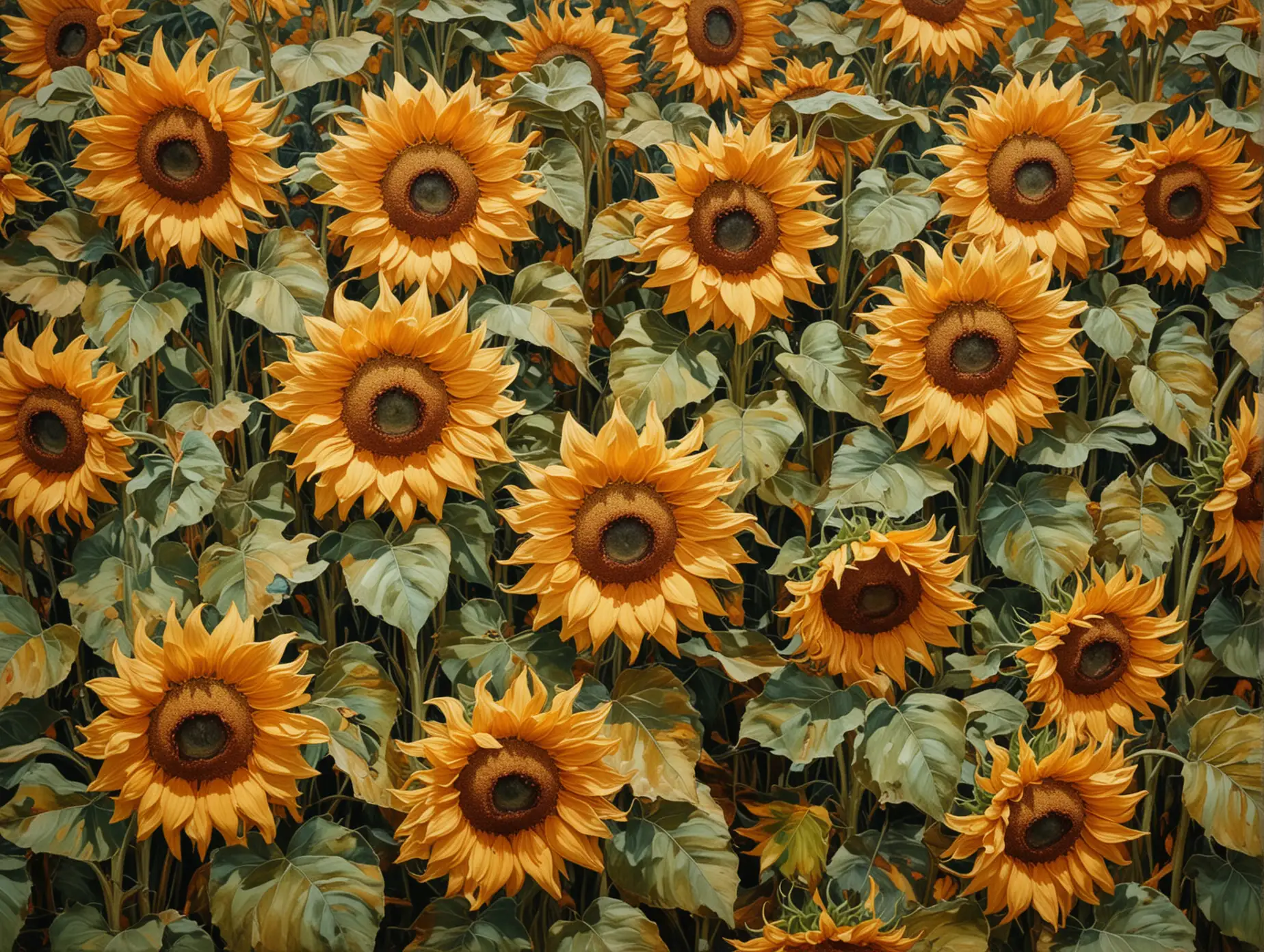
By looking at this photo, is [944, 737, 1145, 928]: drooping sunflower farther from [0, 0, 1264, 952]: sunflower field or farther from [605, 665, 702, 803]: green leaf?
[605, 665, 702, 803]: green leaf

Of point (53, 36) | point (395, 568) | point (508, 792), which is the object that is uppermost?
point (53, 36)

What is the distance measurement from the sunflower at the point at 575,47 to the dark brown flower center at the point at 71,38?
1.69ft

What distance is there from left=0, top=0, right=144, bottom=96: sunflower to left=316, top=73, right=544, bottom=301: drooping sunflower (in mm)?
379

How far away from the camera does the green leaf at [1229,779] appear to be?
1558 mm

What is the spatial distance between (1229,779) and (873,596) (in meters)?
0.54

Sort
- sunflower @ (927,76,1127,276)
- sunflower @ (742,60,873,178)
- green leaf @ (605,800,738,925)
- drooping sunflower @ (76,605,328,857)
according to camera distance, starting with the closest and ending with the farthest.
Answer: drooping sunflower @ (76,605,328,857) < green leaf @ (605,800,738,925) < sunflower @ (927,76,1127,276) < sunflower @ (742,60,873,178)

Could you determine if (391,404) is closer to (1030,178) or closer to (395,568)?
(395,568)

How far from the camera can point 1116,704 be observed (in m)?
1.53

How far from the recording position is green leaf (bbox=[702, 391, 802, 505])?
1.52 metres

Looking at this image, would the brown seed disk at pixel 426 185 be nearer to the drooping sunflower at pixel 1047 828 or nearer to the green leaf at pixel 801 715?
the green leaf at pixel 801 715

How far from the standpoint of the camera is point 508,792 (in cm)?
140

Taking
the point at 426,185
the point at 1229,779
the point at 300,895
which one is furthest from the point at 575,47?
the point at 1229,779

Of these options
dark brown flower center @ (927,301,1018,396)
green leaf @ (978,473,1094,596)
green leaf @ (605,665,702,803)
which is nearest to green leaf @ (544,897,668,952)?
green leaf @ (605,665,702,803)

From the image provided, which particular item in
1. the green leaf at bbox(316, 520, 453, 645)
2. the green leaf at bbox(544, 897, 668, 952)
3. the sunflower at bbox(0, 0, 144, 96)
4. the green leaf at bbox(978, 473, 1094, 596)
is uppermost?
the sunflower at bbox(0, 0, 144, 96)
